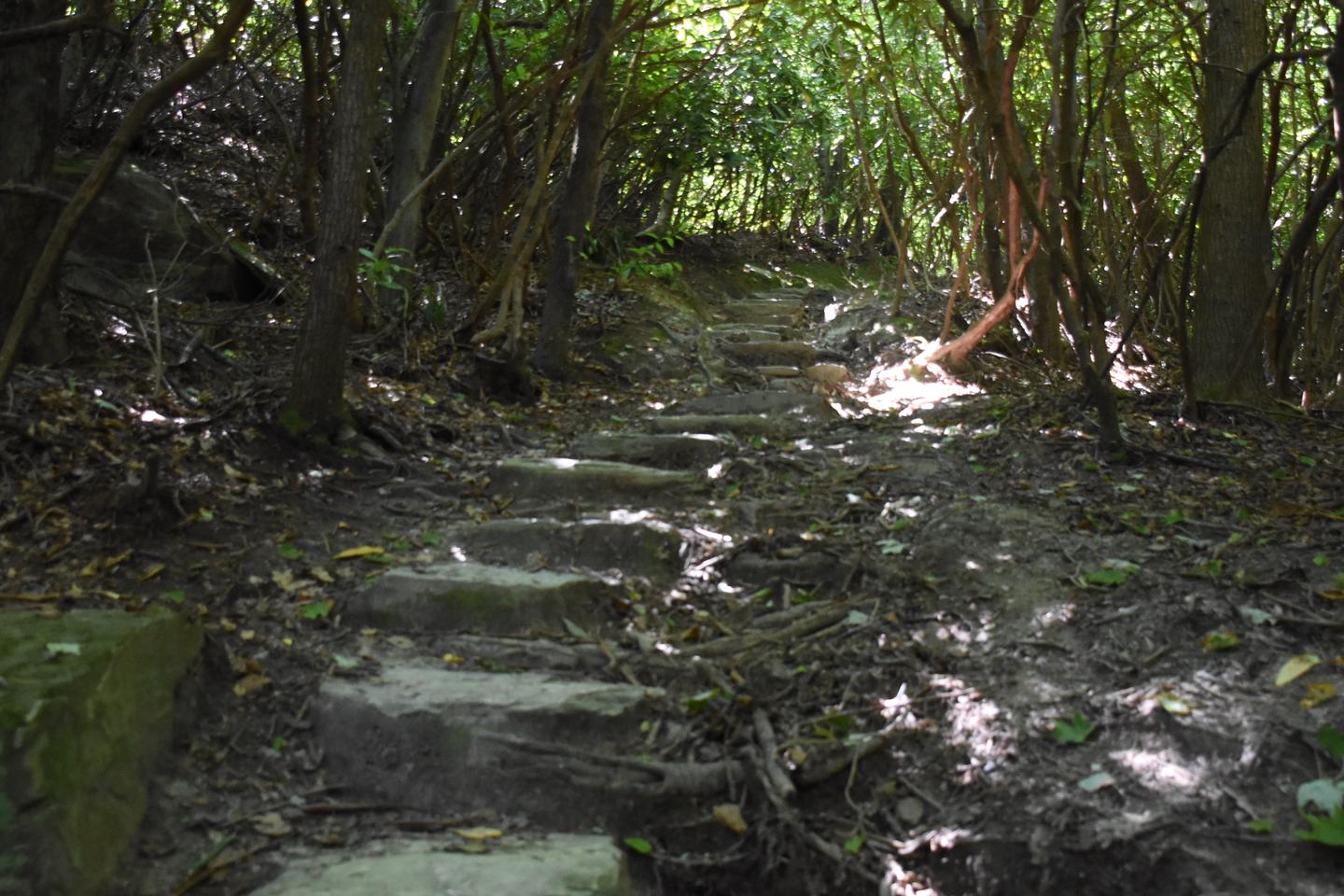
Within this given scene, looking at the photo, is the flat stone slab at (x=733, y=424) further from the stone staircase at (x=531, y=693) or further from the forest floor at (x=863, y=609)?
the stone staircase at (x=531, y=693)

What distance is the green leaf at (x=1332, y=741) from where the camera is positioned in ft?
8.65

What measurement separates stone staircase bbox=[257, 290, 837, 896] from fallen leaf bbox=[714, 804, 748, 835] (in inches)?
3.4

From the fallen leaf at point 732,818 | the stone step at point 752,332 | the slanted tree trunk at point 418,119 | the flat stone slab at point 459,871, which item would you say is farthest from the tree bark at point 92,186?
the stone step at point 752,332

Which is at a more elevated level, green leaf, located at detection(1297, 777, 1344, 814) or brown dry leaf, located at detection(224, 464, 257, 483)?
brown dry leaf, located at detection(224, 464, 257, 483)

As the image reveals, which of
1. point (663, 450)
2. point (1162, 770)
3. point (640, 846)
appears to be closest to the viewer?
point (1162, 770)

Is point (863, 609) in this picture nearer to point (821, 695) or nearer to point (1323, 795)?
point (821, 695)

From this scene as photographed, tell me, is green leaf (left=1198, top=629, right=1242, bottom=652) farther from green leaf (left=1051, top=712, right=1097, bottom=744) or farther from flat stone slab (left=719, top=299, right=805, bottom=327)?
flat stone slab (left=719, top=299, right=805, bottom=327)

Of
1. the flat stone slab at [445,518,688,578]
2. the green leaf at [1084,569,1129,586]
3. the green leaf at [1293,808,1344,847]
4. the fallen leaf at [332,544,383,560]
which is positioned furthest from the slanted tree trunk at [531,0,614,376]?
the green leaf at [1293,808,1344,847]

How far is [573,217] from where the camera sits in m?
7.40

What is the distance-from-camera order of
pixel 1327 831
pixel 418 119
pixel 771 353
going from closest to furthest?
pixel 1327 831 < pixel 418 119 < pixel 771 353

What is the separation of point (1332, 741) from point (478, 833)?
2.13 meters

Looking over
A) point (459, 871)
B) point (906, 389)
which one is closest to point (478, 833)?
point (459, 871)

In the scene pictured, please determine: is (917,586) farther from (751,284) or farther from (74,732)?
(751,284)

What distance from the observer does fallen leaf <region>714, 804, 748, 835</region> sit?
2.93 metres
